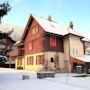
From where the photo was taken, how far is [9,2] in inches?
453

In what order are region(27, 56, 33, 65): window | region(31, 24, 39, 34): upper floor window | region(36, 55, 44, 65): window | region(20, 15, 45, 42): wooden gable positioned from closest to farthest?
1. region(36, 55, 44, 65): window
2. region(20, 15, 45, 42): wooden gable
3. region(31, 24, 39, 34): upper floor window
4. region(27, 56, 33, 65): window

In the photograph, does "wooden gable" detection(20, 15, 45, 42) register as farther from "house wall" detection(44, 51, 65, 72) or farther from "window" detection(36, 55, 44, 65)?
"house wall" detection(44, 51, 65, 72)

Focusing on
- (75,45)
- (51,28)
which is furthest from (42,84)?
A: (75,45)

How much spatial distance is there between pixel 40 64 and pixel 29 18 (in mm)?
9811

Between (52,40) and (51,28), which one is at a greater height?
(51,28)

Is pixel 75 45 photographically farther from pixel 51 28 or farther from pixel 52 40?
pixel 51 28

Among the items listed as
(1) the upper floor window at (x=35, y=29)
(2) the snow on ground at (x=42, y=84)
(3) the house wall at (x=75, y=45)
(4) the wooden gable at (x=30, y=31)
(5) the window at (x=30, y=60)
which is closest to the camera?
(2) the snow on ground at (x=42, y=84)

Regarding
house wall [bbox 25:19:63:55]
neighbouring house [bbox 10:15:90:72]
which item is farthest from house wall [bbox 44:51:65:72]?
house wall [bbox 25:19:63:55]

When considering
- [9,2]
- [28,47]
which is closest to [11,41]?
[28,47]

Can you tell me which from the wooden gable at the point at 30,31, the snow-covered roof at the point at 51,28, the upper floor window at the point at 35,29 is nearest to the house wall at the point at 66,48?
the snow-covered roof at the point at 51,28

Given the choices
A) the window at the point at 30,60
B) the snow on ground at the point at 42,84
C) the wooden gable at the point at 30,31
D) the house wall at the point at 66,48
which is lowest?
the snow on ground at the point at 42,84

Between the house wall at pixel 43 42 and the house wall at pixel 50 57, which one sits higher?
the house wall at pixel 43 42

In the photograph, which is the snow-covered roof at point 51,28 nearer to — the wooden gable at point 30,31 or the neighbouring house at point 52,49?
the neighbouring house at point 52,49

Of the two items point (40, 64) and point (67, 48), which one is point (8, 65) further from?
point (67, 48)
